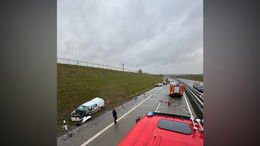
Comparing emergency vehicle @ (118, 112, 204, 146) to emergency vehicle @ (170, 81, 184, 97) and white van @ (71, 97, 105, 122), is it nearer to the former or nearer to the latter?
white van @ (71, 97, 105, 122)

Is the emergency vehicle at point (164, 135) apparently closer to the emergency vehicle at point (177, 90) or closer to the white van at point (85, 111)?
the white van at point (85, 111)

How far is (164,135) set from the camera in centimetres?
208

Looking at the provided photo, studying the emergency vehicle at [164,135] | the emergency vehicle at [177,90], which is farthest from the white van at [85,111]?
the emergency vehicle at [177,90]

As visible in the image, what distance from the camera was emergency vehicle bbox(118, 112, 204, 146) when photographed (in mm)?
1895

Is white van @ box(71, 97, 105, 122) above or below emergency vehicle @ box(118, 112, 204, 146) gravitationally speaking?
below

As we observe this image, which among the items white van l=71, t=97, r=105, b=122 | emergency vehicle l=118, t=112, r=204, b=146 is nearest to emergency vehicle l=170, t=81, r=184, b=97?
white van l=71, t=97, r=105, b=122

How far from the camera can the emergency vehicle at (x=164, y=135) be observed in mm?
1895

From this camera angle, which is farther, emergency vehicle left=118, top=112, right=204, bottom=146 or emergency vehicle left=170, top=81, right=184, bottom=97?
emergency vehicle left=170, top=81, right=184, bottom=97

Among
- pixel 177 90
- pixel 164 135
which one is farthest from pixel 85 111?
pixel 177 90

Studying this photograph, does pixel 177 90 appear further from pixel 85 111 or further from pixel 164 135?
pixel 164 135

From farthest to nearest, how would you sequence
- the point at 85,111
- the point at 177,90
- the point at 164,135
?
the point at 177,90 → the point at 85,111 → the point at 164,135

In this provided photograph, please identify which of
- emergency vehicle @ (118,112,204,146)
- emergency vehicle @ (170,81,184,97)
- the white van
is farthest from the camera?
emergency vehicle @ (170,81,184,97)
